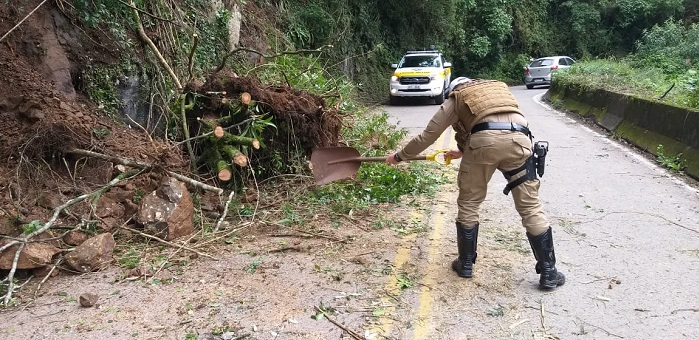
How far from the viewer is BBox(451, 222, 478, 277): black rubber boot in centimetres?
420

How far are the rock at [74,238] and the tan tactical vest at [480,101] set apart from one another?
340cm

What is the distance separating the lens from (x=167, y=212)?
4.86 m

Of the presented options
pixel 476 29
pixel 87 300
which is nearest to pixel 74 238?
pixel 87 300

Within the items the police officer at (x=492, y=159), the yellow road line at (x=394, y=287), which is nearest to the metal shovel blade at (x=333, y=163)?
the yellow road line at (x=394, y=287)

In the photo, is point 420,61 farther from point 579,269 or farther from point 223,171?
point 579,269

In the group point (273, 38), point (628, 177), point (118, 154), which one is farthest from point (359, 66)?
point (118, 154)

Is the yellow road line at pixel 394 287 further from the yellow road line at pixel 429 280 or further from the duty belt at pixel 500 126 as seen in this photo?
the duty belt at pixel 500 126

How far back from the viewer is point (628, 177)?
7.38 metres

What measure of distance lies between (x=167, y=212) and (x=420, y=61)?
50.0 feet

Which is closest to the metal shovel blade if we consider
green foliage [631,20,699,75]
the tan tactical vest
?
the tan tactical vest

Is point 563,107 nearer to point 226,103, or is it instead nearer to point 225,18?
point 225,18

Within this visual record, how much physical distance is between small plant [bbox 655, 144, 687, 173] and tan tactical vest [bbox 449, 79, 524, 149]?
15.5 feet

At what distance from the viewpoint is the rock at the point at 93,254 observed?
4.29m

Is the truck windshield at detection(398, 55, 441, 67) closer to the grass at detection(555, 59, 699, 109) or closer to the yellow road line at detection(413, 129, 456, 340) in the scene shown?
the grass at detection(555, 59, 699, 109)
